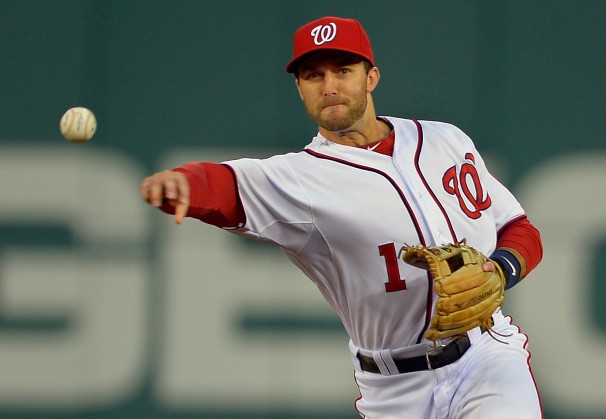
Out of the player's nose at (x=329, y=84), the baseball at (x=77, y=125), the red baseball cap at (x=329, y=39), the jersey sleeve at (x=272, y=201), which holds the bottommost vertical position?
the jersey sleeve at (x=272, y=201)

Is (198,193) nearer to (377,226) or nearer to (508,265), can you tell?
(377,226)

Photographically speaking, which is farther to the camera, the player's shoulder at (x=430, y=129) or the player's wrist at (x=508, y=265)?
the player's shoulder at (x=430, y=129)

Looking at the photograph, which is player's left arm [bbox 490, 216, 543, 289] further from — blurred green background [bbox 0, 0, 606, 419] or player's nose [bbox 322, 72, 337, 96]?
blurred green background [bbox 0, 0, 606, 419]

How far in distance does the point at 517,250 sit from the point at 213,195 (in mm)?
884

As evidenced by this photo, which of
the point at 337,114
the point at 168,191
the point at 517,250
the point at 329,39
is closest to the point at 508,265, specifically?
the point at 517,250

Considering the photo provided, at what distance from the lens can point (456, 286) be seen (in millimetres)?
2566

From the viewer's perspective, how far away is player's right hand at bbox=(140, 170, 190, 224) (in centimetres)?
234

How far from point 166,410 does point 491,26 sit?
2063mm

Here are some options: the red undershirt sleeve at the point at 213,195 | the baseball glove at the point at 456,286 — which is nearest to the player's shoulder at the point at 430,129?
the baseball glove at the point at 456,286

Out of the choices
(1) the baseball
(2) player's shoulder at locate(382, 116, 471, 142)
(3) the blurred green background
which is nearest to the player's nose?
(2) player's shoulder at locate(382, 116, 471, 142)

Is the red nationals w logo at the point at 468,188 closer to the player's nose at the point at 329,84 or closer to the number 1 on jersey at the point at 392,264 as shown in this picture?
the number 1 on jersey at the point at 392,264

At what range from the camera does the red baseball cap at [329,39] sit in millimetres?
2934

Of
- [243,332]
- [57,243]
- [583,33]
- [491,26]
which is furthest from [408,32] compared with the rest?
[57,243]

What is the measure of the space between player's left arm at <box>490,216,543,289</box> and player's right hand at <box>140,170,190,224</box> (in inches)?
34.9
